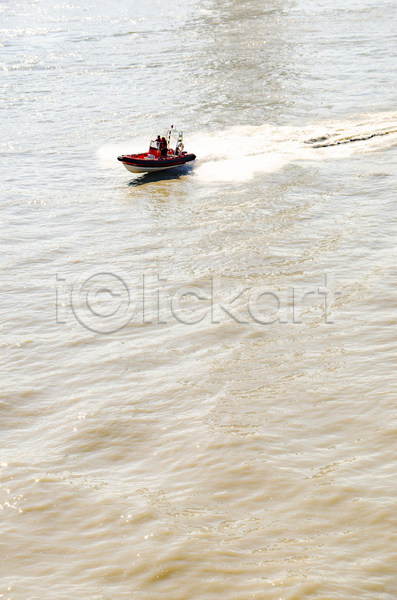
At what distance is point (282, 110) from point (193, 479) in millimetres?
19052

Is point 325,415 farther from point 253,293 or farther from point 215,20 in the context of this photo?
point 215,20

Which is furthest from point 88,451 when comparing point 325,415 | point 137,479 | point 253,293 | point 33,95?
point 33,95

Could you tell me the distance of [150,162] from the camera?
56.5 feet

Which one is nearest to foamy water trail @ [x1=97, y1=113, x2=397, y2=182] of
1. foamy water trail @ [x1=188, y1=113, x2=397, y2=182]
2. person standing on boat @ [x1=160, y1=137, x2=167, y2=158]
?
foamy water trail @ [x1=188, y1=113, x2=397, y2=182]

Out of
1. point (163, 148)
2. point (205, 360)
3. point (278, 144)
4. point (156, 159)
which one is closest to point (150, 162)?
point (156, 159)

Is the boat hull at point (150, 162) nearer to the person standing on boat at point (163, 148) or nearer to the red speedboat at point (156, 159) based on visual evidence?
the red speedboat at point (156, 159)

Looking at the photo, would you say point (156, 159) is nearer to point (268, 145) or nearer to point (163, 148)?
point (163, 148)

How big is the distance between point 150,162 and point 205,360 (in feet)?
32.9

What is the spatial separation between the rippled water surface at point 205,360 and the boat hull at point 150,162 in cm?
35

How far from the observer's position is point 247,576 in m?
5.09

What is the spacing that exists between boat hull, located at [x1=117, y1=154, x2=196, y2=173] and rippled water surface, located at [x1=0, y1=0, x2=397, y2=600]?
1.16 ft

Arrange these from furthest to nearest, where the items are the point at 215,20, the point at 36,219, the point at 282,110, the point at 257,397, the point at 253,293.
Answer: the point at 215,20 → the point at 282,110 → the point at 36,219 → the point at 253,293 → the point at 257,397

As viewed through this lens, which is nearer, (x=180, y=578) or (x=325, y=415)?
(x=180, y=578)

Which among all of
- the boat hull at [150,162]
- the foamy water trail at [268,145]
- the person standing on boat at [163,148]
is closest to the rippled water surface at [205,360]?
the foamy water trail at [268,145]
